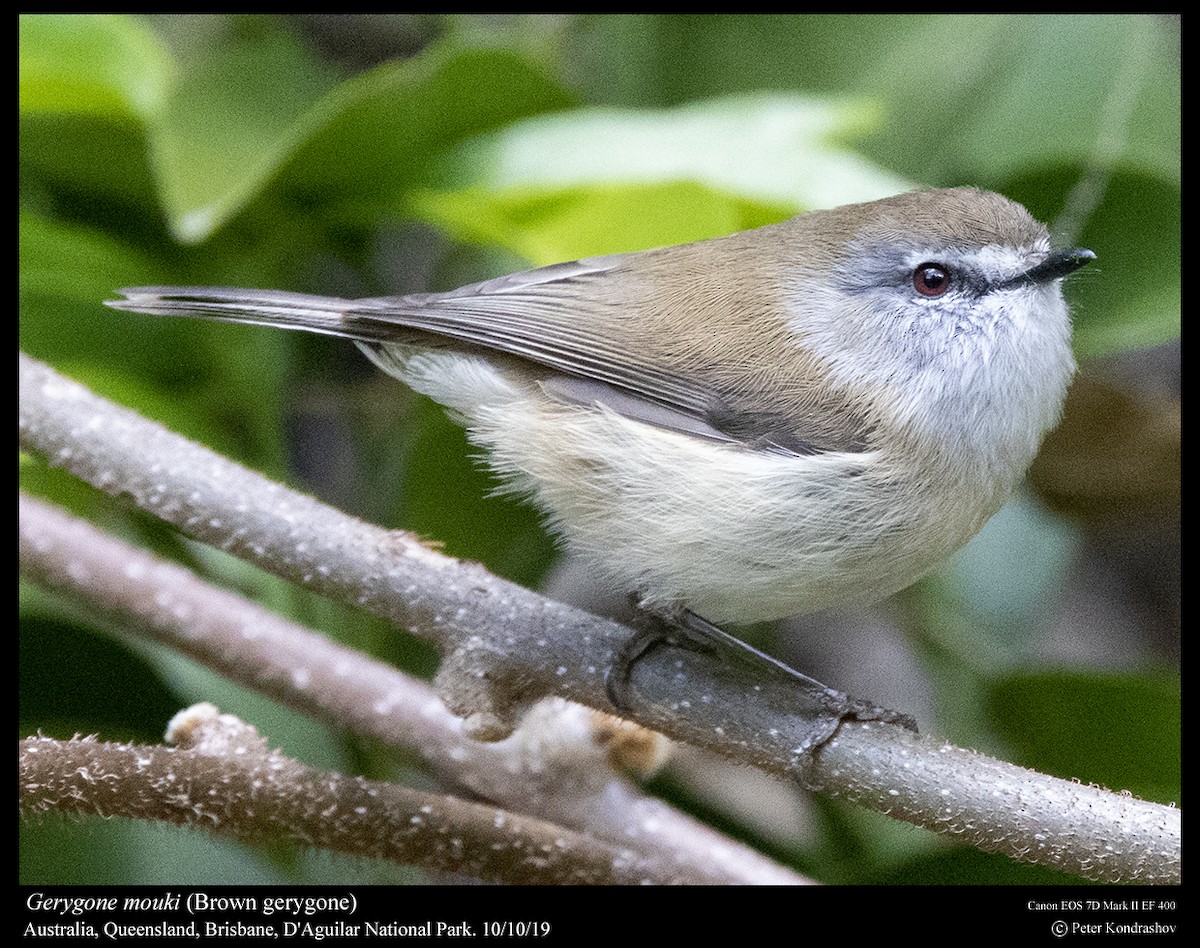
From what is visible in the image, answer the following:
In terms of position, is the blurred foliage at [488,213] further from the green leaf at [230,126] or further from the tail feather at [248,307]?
the tail feather at [248,307]

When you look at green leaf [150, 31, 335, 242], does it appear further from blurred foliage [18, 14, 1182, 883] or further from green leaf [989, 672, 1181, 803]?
green leaf [989, 672, 1181, 803]

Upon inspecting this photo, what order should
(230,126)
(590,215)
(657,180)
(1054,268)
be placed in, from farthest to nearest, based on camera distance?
(230,126) < (590,215) < (657,180) < (1054,268)

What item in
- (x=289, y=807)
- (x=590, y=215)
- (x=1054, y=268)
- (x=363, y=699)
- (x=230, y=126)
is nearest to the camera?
(x=289, y=807)

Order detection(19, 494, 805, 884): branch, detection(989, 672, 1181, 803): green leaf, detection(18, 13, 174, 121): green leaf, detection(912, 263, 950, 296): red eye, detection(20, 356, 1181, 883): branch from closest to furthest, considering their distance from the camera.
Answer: detection(20, 356, 1181, 883): branch
detection(912, 263, 950, 296): red eye
detection(19, 494, 805, 884): branch
detection(989, 672, 1181, 803): green leaf
detection(18, 13, 174, 121): green leaf

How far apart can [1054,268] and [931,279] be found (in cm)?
18

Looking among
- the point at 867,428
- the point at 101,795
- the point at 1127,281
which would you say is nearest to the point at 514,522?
the point at 867,428

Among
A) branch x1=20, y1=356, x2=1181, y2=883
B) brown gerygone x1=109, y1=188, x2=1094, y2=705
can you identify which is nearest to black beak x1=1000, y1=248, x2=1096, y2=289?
brown gerygone x1=109, y1=188, x2=1094, y2=705

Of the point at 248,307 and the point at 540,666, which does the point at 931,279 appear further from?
the point at 248,307

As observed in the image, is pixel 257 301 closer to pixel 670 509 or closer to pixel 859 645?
pixel 670 509

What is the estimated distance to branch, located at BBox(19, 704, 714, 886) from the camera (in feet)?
4.76

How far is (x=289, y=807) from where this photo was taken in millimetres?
1567

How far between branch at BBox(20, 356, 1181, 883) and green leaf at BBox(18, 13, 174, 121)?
584mm

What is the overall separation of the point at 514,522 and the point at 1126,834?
137cm

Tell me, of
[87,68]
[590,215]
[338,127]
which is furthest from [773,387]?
[87,68]
